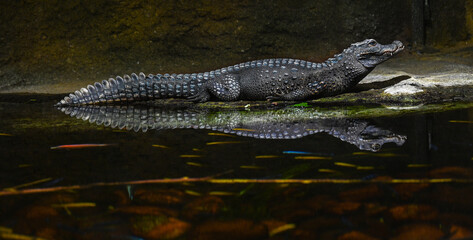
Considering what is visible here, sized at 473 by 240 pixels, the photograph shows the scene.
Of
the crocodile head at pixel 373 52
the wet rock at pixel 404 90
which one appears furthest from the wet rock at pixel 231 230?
the crocodile head at pixel 373 52

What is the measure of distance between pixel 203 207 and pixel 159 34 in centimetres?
488

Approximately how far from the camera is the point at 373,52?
4219mm

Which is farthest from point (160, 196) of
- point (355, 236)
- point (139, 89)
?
point (139, 89)

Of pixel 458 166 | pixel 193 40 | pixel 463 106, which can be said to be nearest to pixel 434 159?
pixel 458 166

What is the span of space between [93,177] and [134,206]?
391 millimetres

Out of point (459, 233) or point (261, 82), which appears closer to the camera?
point (459, 233)

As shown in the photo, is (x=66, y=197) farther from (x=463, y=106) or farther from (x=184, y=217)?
(x=463, y=106)

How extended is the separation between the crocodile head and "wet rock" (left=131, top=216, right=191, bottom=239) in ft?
11.3

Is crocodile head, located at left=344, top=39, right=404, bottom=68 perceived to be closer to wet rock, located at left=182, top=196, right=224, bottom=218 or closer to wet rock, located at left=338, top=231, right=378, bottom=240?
wet rock, located at left=182, top=196, right=224, bottom=218

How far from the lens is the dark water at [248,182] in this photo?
1.23 metres

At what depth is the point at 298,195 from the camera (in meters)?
1.43

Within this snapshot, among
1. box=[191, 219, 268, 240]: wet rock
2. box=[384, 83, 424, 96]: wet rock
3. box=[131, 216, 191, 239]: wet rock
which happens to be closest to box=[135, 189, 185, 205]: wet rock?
box=[131, 216, 191, 239]: wet rock

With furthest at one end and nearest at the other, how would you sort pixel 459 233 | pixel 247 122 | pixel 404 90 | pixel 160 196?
pixel 404 90 → pixel 247 122 → pixel 160 196 → pixel 459 233

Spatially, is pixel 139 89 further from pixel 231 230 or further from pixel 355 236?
pixel 355 236
